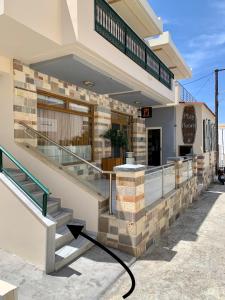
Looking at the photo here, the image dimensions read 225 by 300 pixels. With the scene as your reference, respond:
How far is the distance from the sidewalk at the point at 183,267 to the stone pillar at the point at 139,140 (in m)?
6.46

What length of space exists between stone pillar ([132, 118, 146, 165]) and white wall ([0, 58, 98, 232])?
7928 mm

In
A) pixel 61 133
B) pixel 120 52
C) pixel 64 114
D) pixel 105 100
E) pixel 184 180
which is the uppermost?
pixel 120 52

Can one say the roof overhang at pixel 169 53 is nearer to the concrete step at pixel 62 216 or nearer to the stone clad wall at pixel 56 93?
the stone clad wall at pixel 56 93

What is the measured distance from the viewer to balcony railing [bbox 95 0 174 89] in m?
6.15

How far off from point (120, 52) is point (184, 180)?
5048 millimetres

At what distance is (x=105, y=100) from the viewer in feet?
32.4

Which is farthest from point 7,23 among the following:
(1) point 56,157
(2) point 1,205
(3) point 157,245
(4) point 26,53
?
(3) point 157,245

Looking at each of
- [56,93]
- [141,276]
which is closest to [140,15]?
[56,93]

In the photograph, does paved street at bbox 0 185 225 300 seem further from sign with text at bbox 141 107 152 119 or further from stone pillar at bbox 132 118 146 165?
sign with text at bbox 141 107 152 119

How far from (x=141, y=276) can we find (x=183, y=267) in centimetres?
87

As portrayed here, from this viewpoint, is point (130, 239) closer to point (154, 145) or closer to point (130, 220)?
point (130, 220)

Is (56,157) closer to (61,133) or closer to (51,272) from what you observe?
(61,133)

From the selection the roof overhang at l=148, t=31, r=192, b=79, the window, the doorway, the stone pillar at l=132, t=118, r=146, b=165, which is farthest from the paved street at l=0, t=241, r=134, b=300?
the roof overhang at l=148, t=31, r=192, b=79

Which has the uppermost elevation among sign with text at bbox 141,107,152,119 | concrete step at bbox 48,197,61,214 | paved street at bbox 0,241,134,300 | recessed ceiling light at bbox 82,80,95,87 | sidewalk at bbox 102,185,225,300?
recessed ceiling light at bbox 82,80,95,87
